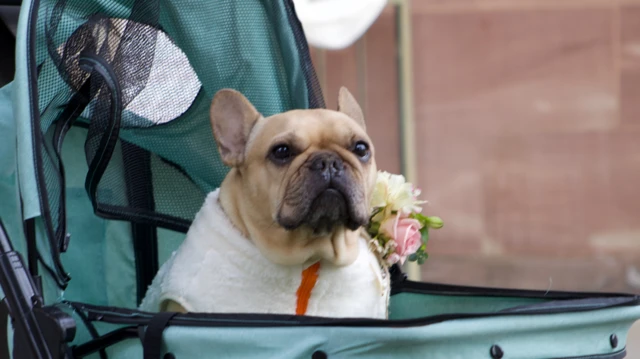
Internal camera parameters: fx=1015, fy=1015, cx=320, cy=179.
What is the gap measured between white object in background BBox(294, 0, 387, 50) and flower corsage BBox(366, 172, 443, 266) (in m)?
1.60

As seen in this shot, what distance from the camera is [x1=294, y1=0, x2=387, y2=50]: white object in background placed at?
401 cm

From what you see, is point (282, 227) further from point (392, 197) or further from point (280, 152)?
point (392, 197)

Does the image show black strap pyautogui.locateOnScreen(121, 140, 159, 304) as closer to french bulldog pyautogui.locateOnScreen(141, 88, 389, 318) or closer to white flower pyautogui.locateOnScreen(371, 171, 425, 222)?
french bulldog pyautogui.locateOnScreen(141, 88, 389, 318)

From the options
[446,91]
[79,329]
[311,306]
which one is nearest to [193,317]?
[79,329]

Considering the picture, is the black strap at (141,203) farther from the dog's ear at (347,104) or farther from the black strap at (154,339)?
the black strap at (154,339)

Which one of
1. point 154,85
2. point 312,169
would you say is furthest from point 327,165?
point 154,85

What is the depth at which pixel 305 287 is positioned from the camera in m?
2.31

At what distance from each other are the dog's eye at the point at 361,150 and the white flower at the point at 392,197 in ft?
0.27

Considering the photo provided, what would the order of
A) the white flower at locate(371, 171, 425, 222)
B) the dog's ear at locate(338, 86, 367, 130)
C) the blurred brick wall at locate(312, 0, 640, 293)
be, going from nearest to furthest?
the white flower at locate(371, 171, 425, 222) → the dog's ear at locate(338, 86, 367, 130) → the blurred brick wall at locate(312, 0, 640, 293)

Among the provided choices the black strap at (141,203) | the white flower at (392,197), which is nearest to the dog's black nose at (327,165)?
the white flower at (392,197)

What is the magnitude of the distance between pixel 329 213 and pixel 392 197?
0.83 ft

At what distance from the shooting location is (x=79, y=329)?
202 centimetres

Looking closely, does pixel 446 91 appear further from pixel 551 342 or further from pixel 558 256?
pixel 551 342

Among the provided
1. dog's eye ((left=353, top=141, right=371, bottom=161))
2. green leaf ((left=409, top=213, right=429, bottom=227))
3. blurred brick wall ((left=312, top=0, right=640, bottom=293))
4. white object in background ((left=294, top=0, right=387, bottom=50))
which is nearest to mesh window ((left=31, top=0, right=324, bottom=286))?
dog's eye ((left=353, top=141, right=371, bottom=161))
